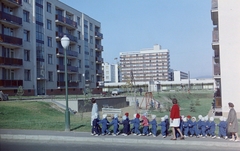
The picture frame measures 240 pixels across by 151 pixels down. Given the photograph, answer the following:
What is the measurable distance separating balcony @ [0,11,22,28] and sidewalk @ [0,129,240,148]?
2554 centimetres

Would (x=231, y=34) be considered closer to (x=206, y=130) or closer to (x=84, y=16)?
(x=206, y=130)

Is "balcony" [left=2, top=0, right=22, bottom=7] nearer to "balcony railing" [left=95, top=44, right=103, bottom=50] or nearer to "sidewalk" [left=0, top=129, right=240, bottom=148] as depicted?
"sidewalk" [left=0, top=129, right=240, bottom=148]

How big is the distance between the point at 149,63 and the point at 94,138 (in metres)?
153

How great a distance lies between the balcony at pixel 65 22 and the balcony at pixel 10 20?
37.2 ft

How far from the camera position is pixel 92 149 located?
10188 millimetres

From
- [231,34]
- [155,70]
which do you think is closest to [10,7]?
[231,34]

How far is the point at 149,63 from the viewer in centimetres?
16325

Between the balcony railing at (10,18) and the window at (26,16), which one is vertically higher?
the window at (26,16)

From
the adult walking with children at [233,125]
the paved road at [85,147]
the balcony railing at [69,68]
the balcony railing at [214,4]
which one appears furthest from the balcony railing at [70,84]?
the adult walking with children at [233,125]

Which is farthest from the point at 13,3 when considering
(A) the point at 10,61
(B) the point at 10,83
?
(B) the point at 10,83

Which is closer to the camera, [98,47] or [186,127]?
[186,127]

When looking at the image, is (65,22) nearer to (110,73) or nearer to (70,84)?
(70,84)

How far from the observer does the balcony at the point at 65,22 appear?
49356 mm

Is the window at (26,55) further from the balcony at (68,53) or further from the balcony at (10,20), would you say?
the balcony at (68,53)
